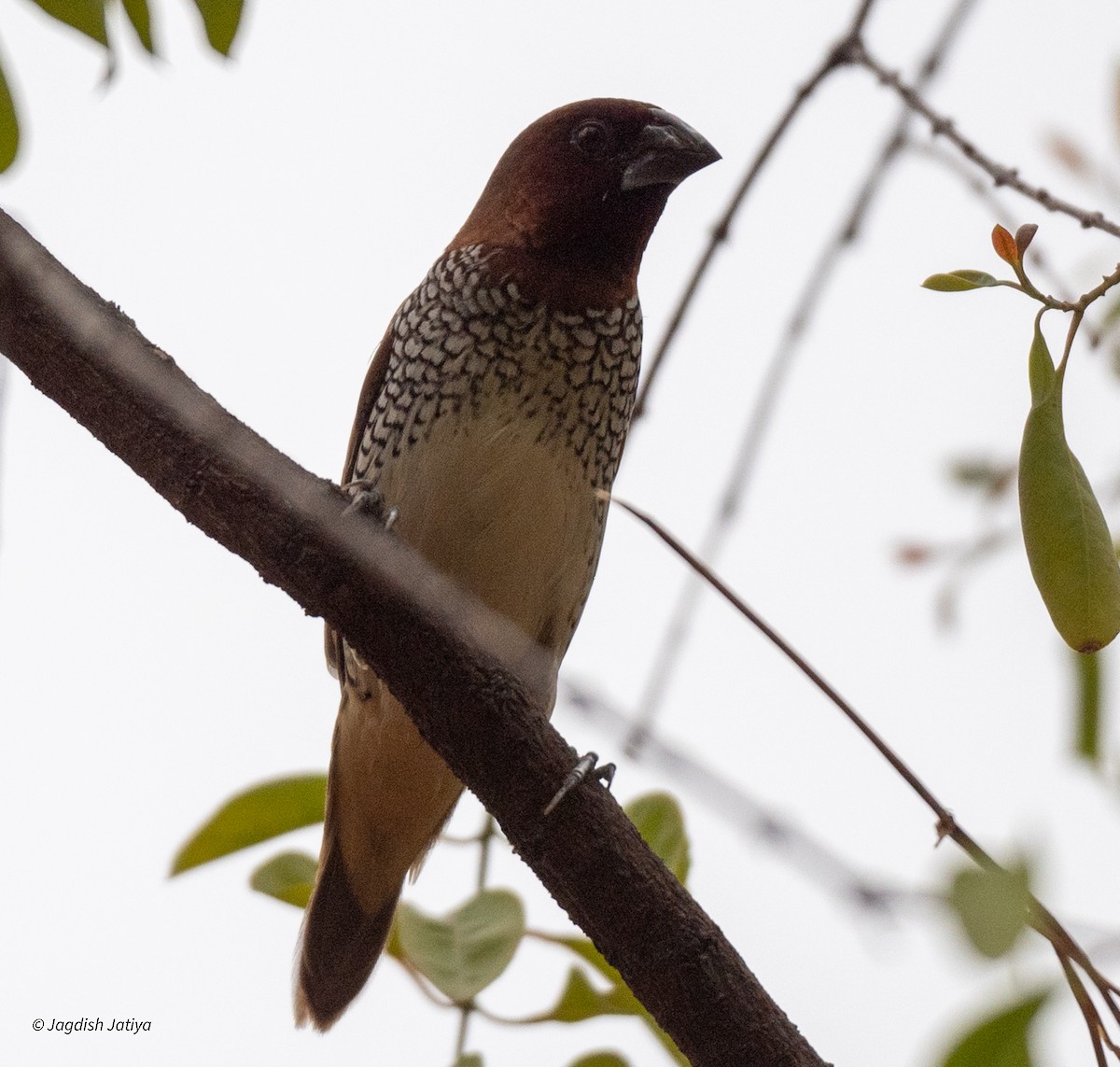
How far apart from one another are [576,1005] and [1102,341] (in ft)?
5.04

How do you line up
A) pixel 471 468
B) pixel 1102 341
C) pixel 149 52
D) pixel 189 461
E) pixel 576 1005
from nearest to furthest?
pixel 149 52 → pixel 189 461 → pixel 1102 341 → pixel 576 1005 → pixel 471 468

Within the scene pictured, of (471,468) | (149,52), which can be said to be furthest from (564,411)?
(149,52)

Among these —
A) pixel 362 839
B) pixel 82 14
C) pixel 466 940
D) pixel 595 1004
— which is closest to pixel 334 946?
pixel 362 839

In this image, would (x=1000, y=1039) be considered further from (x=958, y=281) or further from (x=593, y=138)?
(x=593, y=138)

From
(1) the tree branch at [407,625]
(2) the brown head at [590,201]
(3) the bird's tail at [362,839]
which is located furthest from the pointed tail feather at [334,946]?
(2) the brown head at [590,201]

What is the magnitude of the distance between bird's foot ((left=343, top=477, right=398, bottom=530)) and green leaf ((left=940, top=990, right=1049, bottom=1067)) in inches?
78.6

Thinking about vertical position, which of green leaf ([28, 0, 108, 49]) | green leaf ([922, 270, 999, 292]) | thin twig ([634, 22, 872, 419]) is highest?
thin twig ([634, 22, 872, 419])

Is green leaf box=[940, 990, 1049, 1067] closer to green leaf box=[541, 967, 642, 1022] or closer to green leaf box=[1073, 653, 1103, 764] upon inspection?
green leaf box=[1073, 653, 1103, 764]

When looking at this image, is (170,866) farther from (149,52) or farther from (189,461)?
(149,52)

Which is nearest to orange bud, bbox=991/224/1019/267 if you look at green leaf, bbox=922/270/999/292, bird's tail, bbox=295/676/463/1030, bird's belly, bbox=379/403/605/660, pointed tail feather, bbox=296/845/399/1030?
green leaf, bbox=922/270/999/292

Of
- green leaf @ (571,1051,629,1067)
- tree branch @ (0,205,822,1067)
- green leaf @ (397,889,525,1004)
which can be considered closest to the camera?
tree branch @ (0,205,822,1067)

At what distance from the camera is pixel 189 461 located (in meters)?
2.39

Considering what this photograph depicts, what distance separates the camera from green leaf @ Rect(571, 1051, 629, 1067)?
2.70 metres

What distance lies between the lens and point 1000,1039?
111cm
